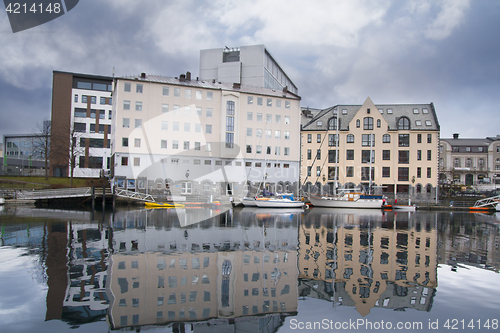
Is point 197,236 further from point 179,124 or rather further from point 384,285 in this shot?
point 179,124

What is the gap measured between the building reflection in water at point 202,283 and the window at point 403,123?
5411 cm

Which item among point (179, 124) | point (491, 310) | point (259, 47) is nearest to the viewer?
point (491, 310)

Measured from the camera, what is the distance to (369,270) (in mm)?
12844

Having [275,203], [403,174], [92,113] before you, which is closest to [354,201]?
[275,203]

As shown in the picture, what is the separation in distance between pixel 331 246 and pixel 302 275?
21.3ft

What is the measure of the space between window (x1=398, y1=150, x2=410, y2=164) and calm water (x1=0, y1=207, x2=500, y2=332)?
155ft

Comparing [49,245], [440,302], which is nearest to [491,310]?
[440,302]

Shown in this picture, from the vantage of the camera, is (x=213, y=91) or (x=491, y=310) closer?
(x=491, y=310)

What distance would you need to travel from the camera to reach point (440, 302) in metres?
9.65

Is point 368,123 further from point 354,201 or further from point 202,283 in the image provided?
point 202,283

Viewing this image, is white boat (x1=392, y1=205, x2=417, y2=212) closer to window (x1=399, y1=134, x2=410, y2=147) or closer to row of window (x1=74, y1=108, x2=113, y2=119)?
window (x1=399, y1=134, x2=410, y2=147)

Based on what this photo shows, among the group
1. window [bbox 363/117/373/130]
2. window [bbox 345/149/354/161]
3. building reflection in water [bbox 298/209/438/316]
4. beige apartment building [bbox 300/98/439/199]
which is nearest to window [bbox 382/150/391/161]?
beige apartment building [bbox 300/98/439/199]

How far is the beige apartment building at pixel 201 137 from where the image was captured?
52438 millimetres

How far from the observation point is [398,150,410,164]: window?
62950 mm
